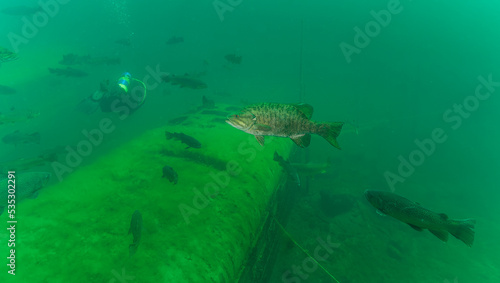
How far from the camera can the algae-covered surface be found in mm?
2932

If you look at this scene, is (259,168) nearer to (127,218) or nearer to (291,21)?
(127,218)

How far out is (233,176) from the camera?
5031 mm

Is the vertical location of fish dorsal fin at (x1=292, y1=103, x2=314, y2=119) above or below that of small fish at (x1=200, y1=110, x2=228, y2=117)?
above

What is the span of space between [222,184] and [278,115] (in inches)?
98.0
